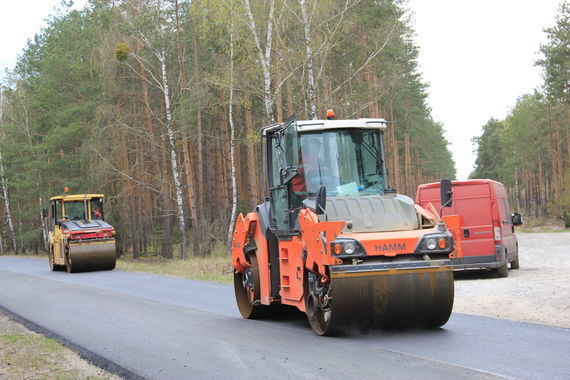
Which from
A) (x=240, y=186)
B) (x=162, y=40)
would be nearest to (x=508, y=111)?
(x=240, y=186)

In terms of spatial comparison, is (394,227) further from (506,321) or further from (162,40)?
(162,40)

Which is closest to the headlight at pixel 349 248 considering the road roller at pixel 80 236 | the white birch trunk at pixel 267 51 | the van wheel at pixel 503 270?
the van wheel at pixel 503 270

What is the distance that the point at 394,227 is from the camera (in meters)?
8.66

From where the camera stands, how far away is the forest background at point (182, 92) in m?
23.5

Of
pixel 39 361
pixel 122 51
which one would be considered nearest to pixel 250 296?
pixel 39 361

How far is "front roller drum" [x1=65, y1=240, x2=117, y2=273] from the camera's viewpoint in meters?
26.3

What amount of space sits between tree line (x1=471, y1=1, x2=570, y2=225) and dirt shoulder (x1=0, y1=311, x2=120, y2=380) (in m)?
43.9

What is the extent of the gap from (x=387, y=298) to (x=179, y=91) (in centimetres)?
2592

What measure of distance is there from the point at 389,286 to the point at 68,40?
3877 centimetres

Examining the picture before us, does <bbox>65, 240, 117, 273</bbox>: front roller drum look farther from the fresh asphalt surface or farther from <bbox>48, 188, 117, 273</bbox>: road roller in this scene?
the fresh asphalt surface

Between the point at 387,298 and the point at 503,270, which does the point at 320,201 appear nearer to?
the point at 387,298

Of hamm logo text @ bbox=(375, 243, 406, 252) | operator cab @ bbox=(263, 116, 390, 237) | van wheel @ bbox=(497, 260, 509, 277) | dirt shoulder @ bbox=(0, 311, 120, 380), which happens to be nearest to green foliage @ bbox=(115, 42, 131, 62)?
van wheel @ bbox=(497, 260, 509, 277)

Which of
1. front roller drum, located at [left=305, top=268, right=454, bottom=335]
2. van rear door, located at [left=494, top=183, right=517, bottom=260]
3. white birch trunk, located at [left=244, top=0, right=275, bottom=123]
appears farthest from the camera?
white birch trunk, located at [left=244, top=0, right=275, bottom=123]

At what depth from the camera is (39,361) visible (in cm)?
852
